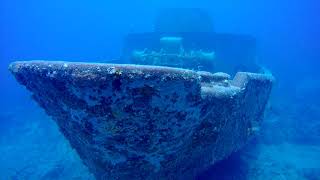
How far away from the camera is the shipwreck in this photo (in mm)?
2855

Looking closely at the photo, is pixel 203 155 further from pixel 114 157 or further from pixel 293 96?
pixel 293 96

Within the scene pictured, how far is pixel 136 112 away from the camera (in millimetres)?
3107

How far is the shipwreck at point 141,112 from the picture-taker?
2855mm

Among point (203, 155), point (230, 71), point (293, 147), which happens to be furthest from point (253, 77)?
point (230, 71)

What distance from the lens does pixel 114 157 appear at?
11.9 feet

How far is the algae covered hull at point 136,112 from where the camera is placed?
2.85m

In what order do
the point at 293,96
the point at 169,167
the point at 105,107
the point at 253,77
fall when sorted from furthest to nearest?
the point at 293,96, the point at 253,77, the point at 169,167, the point at 105,107

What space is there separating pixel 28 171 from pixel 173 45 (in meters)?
6.20

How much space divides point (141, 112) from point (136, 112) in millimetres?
47

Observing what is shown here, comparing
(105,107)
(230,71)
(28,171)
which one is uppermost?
(28,171)

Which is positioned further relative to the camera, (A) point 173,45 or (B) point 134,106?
(A) point 173,45

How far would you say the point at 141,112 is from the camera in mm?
3123

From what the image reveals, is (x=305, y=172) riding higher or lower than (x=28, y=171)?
lower

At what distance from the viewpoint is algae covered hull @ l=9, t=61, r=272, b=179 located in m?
2.85
